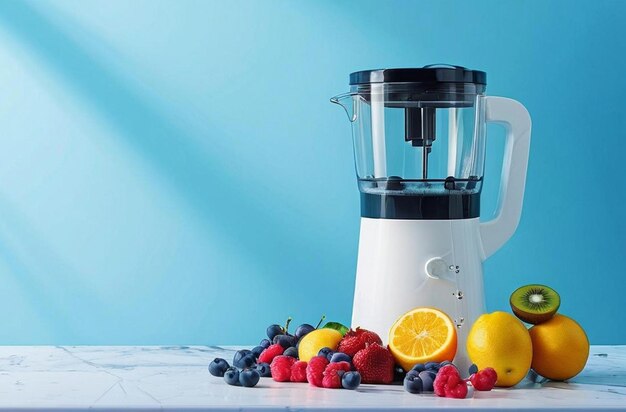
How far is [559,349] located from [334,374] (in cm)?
36

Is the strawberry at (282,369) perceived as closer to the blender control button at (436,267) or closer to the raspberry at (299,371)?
the raspberry at (299,371)

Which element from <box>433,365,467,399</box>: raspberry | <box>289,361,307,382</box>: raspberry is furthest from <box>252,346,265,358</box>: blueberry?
<box>433,365,467,399</box>: raspberry

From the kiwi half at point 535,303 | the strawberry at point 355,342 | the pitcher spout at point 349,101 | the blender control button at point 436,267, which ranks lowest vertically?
the strawberry at point 355,342

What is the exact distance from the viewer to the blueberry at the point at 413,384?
4.58 feet

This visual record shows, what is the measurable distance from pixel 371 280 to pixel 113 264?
1.48 m

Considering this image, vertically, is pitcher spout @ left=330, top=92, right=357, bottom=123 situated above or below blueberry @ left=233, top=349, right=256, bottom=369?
above

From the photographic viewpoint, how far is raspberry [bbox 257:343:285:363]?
158cm

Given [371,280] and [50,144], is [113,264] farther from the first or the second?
A: [371,280]

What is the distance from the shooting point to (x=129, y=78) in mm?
2920

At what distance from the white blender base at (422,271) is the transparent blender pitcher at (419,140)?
0.07ft

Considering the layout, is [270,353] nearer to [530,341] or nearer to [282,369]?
[282,369]

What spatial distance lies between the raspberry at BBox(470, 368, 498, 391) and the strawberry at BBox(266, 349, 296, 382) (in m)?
0.28

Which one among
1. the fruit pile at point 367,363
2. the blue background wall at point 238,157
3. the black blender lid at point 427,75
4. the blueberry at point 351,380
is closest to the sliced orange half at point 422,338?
the fruit pile at point 367,363

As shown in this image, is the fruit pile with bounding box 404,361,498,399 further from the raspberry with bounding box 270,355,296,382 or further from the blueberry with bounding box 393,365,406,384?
the raspberry with bounding box 270,355,296,382
